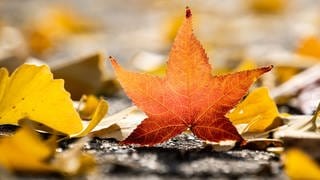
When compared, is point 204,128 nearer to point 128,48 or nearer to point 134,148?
point 134,148

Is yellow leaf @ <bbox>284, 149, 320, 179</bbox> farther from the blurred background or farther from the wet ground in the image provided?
the blurred background

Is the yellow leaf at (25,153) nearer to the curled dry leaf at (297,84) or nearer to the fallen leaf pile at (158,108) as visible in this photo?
the fallen leaf pile at (158,108)

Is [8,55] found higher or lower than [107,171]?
higher

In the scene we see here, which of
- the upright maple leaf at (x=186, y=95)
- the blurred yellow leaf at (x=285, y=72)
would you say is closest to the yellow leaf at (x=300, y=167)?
the upright maple leaf at (x=186, y=95)

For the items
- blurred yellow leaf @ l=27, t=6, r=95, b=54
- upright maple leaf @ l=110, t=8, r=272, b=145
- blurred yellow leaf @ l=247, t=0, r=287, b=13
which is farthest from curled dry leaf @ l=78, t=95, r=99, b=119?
blurred yellow leaf @ l=247, t=0, r=287, b=13

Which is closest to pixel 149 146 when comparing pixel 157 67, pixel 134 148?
pixel 134 148

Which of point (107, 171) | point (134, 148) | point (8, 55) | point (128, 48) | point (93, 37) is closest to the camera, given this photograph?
point (107, 171)
